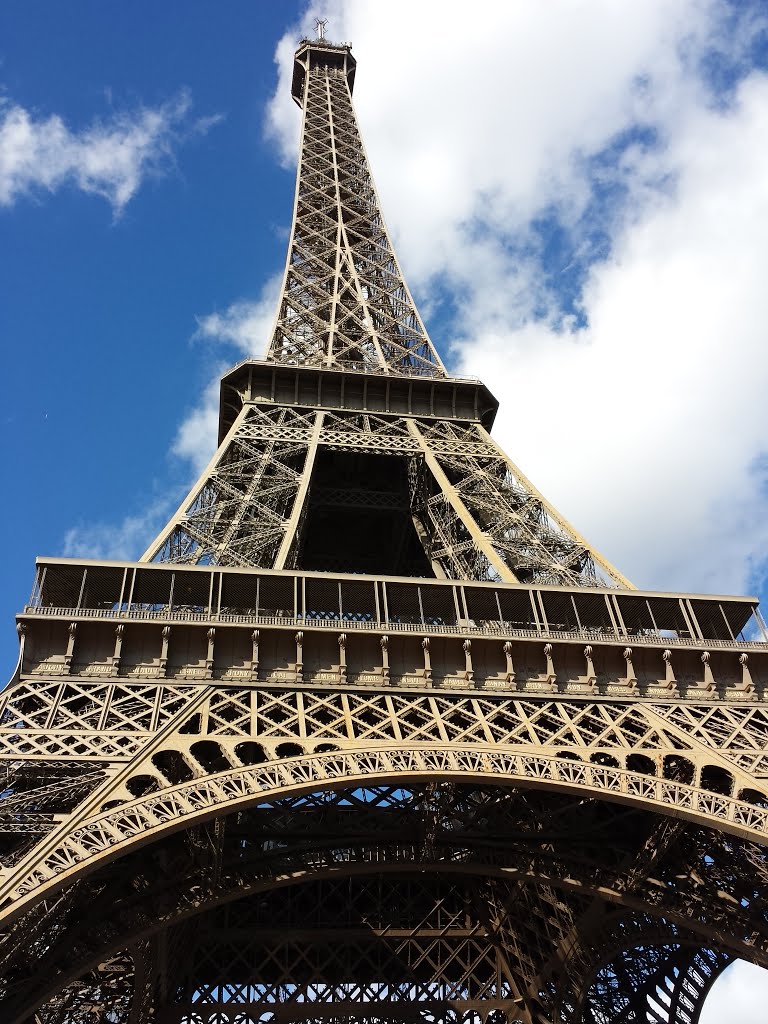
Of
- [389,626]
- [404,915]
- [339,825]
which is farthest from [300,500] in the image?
[404,915]

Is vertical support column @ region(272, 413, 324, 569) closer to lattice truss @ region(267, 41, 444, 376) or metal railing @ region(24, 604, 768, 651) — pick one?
metal railing @ region(24, 604, 768, 651)

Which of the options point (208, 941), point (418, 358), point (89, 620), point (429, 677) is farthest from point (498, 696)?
point (418, 358)

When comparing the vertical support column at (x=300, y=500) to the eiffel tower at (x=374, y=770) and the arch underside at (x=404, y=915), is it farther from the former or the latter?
the arch underside at (x=404, y=915)

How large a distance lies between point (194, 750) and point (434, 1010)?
551 inches

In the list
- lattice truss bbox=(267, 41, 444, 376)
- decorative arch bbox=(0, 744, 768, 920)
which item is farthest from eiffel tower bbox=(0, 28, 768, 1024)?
lattice truss bbox=(267, 41, 444, 376)

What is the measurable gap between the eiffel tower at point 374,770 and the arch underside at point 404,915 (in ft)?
0.25

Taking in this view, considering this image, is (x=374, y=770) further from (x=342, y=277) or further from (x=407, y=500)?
(x=342, y=277)

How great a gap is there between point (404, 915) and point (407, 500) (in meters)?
12.7

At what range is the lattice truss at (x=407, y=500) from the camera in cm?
2392

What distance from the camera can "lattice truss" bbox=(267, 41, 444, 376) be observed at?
35.0 metres

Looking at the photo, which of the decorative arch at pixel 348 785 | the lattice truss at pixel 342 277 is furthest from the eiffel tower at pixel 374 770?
the lattice truss at pixel 342 277

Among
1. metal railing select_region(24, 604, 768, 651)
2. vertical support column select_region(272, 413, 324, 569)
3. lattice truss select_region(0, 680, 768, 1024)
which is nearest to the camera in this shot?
lattice truss select_region(0, 680, 768, 1024)

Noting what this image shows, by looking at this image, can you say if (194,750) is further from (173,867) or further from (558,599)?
(558,599)

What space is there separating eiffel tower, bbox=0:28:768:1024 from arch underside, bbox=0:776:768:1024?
0.25 ft
